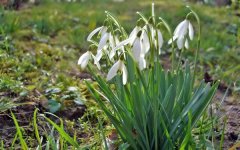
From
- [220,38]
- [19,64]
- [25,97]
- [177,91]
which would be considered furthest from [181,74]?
[220,38]

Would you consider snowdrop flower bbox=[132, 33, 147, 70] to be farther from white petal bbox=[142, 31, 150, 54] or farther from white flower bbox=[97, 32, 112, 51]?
white flower bbox=[97, 32, 112, 51]

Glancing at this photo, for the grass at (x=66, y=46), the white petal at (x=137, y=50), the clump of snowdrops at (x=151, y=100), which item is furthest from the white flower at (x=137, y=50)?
the grass at (x=66, y=46)

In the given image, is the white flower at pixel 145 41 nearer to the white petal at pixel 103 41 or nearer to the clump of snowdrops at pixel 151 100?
the clump of snowdrops at pixel 151 100

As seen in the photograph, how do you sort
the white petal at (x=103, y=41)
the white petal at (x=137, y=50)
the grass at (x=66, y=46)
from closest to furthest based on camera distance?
the white petal at (x=137, y=50)
the white petal at (x=103, y=41)
the grass at (x=66, y=46)

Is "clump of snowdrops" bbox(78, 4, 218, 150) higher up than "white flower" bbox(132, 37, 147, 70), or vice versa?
"white flower" bbox(132, 37, 147, 70)

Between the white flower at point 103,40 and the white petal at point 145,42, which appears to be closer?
the white petal at point 145,42

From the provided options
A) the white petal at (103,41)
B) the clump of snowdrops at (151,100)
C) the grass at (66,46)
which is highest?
the white petal at (103,41)

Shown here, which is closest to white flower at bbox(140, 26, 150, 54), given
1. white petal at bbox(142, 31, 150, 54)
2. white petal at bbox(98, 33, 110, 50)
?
white petal at bbox(142, 31, 150, 54)

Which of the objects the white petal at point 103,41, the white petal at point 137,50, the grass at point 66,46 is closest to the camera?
the white petal at point 137,50

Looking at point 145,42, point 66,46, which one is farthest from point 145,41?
point 66,46
